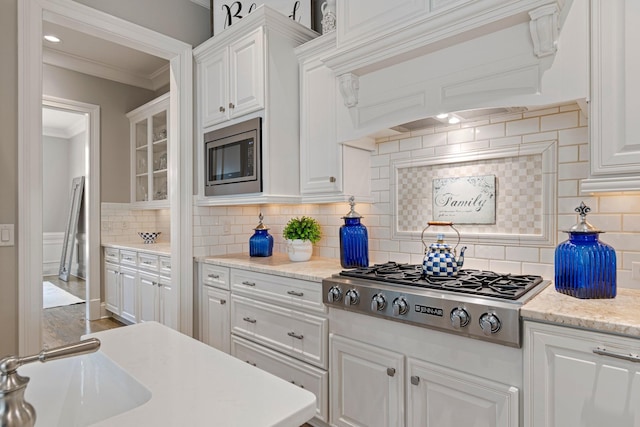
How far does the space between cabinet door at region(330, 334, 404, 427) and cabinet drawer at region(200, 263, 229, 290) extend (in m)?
1.02

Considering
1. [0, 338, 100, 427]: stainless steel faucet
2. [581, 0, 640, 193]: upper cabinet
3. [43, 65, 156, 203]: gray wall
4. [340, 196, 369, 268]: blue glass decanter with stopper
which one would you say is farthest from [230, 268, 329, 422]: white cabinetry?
[43, 65, 156, 203]: gray wall

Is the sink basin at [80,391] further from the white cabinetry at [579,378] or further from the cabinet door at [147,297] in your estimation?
the cabinet door at [147,297]

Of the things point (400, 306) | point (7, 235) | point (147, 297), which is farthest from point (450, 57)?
point (147, 297)

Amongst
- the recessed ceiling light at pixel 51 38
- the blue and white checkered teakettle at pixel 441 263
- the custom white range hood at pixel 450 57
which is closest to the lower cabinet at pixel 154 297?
the custom white range hood at pixel 450 57

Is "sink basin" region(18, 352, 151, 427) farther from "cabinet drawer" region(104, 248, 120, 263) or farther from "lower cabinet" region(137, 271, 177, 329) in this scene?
"cabinet drawer" region(104, 248, 120, 263)

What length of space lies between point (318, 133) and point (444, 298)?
54.2 inches

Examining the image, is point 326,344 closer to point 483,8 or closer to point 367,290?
point 367,290

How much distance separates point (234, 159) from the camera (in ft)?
8.72

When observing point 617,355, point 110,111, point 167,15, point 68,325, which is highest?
point 167,15

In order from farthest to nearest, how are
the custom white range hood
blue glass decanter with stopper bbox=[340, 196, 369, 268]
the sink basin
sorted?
1. blue glass decanter with stopper bbox=[340, 196, 369, 268]
2. the custom white range hood
3. the sink basin

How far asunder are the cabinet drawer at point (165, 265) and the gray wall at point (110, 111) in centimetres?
159

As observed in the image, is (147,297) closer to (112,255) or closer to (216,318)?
(112,255)

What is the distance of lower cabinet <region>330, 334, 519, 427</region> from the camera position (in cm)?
143

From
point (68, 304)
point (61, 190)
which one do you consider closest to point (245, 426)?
point (68, 304)
